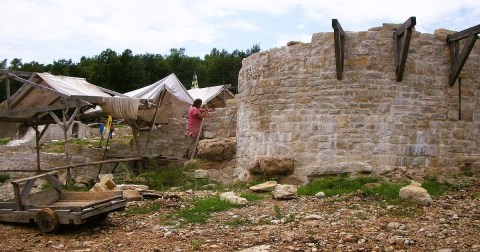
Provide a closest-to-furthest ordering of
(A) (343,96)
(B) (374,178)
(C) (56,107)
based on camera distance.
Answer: (B) (374,178) < (A) (343,96) < (C) (56,107)

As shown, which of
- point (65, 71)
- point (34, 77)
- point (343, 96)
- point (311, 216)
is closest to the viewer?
point (311, 216)

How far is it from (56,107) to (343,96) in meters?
6.09

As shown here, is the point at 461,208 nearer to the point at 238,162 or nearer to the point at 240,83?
the point at 238,162

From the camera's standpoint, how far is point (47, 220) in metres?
5.98

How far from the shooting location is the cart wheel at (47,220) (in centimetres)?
593

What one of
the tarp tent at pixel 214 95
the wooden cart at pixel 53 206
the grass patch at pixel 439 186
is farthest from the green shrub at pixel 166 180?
the tarp tent at pixel 214 95

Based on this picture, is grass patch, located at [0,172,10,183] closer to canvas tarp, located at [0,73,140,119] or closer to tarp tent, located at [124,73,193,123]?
canvas tarp, located at [0,73,140,119]

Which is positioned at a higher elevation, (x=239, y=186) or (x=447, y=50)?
(x=447, y=50)

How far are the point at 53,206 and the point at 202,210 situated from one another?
2088mm

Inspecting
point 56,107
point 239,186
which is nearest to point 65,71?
point 56,107

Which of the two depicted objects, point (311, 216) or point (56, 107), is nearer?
point (311, 216)

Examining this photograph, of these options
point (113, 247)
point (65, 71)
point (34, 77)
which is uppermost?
point (65, 71)

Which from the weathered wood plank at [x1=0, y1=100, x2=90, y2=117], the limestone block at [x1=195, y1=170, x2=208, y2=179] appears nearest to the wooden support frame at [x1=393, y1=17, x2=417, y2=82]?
the limestone block at [x1=195, y1=170, x2=208, y2=179]

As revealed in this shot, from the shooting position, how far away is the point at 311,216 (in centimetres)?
633
